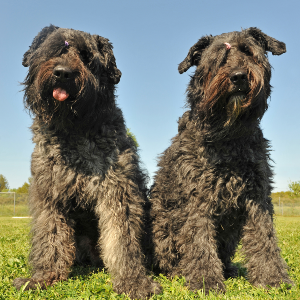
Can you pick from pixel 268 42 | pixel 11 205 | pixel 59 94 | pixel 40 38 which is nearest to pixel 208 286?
pixel 59 94

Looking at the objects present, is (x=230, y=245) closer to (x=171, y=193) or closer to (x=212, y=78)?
(x=171, y=193)

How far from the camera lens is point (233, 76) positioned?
338cm

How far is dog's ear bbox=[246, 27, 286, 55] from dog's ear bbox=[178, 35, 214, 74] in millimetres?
517

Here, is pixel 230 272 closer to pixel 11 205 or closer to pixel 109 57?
pixel 109 57

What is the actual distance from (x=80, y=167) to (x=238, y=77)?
2.16 m

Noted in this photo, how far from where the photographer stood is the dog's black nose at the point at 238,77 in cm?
336

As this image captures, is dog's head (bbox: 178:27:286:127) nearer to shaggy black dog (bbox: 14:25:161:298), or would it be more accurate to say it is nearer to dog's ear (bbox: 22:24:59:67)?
shaggy black dog (bbox: 14:25:161:298)

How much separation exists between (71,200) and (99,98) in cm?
136

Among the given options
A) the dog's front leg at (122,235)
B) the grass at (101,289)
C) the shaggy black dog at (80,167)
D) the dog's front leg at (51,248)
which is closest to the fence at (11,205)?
the grass at (101,289)

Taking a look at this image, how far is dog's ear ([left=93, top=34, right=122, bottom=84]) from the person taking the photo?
3880mm

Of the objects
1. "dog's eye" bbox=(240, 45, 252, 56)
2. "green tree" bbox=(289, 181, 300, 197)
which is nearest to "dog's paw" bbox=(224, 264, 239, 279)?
"dog's eye" bbox=(240, 45, 252, 56)

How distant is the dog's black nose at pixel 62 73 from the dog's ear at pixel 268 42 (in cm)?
230

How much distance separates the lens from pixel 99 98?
150 inches

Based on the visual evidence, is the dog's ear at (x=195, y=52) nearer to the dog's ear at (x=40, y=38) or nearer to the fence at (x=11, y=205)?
the dog's ear at (x=40, y=38)
